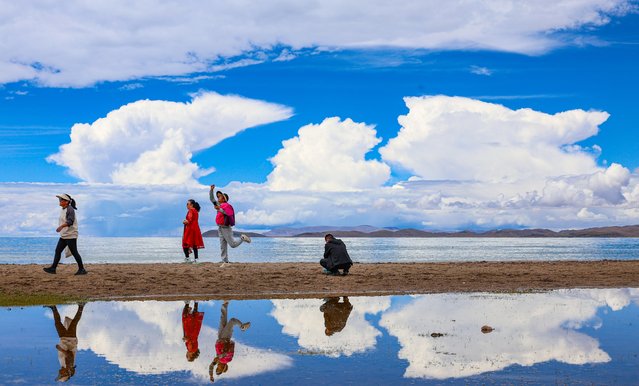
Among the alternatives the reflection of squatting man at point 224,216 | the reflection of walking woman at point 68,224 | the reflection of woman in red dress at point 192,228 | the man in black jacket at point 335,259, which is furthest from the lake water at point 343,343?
the reflection of woman in red dress at point 192,228

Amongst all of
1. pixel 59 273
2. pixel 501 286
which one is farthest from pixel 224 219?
pixel 501 286

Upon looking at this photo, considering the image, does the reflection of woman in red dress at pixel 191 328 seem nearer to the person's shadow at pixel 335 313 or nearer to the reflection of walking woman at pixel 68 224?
the person's shadow at pixel 335 313

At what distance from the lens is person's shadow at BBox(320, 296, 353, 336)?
15.6m

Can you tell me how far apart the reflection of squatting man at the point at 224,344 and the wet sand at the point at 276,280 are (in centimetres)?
512

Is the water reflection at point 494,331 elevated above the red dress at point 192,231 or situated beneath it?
situated beneath

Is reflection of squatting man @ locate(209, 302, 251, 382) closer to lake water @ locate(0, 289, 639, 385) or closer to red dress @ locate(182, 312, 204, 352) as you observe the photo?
lake water @ locate(0, 289, 639, 385)

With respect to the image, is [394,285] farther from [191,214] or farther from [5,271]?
[5,271]

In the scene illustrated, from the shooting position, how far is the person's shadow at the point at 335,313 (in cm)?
1556

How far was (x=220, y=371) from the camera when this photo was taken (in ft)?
36.0

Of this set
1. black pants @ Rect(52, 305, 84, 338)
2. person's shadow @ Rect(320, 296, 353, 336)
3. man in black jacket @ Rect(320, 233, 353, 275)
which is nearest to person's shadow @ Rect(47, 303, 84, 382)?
black pants @ Rect(52, 305, 84, 338)

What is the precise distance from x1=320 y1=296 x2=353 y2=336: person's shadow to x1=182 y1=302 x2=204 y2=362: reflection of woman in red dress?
9.46 feet

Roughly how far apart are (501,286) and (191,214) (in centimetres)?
1313

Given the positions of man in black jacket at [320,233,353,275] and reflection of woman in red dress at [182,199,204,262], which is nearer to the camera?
man in black jacket at [320,233,353,275]

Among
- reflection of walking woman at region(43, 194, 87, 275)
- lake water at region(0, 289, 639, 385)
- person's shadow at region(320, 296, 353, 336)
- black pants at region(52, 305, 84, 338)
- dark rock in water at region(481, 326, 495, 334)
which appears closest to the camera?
lake water at region(0, 289, 639, 385)
